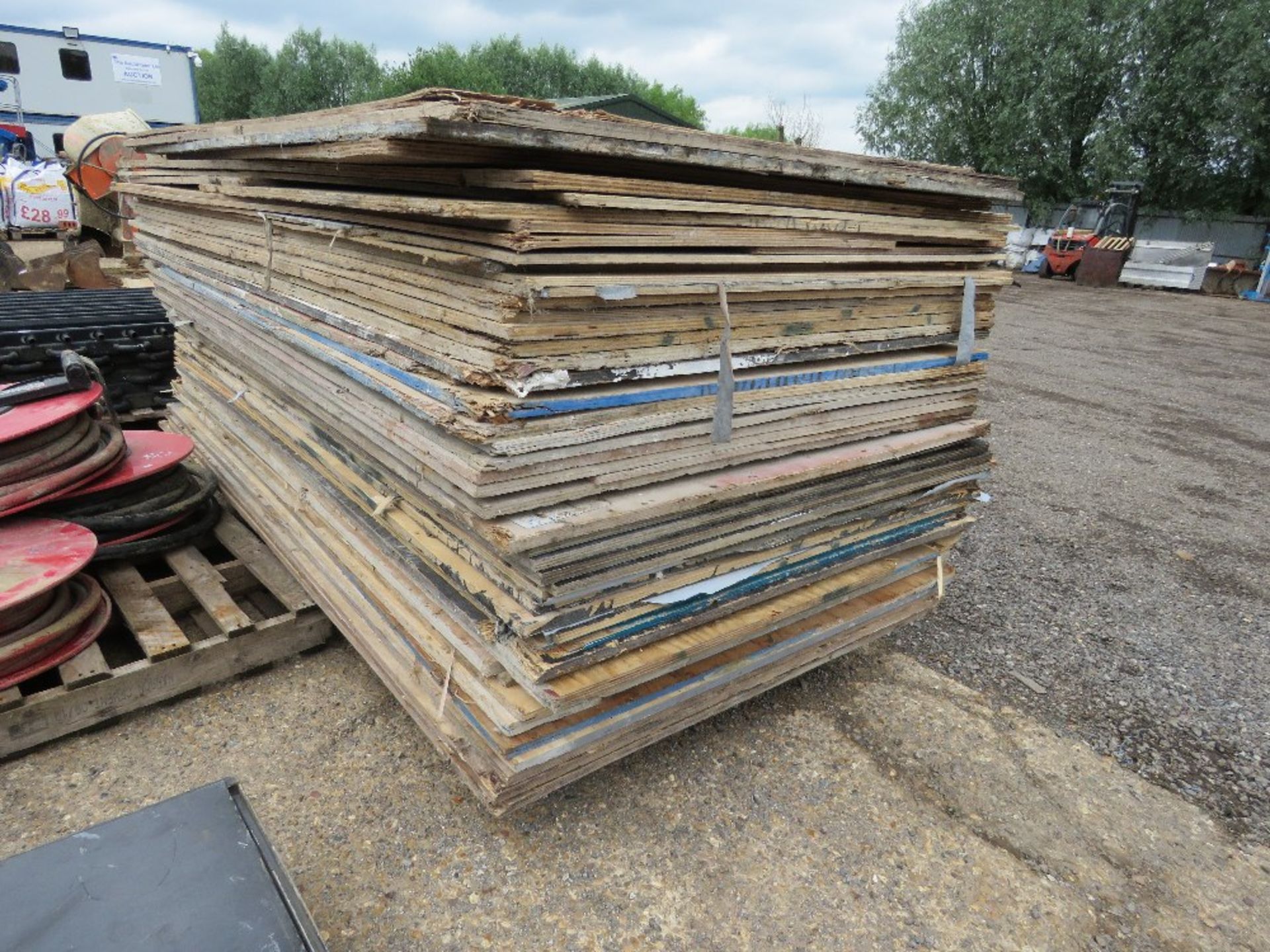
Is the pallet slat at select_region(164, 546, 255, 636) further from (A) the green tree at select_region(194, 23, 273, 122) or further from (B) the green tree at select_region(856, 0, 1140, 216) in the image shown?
(A) the green tree at select_region(194, 23, 273, 122)

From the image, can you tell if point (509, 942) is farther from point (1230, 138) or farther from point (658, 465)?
point (1230, 138)

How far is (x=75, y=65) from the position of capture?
21.0 metres

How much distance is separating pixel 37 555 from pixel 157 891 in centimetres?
170

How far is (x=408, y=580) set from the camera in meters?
2.43

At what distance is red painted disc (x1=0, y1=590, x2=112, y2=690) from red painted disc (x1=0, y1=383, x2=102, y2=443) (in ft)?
2.25

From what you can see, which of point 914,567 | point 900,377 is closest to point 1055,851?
point 914,567

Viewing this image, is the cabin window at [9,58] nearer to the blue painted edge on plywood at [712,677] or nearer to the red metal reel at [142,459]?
the red metal reel at [142,459]

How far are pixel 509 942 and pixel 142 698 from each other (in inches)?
65.2

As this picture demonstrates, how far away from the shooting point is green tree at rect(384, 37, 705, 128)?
39.7 m

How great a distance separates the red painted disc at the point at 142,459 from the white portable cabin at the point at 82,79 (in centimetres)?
2204

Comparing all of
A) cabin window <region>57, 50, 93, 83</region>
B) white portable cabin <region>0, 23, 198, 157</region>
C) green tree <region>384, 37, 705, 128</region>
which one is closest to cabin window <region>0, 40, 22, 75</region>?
white portable cabin <region>0, 23, 198, 157</region>

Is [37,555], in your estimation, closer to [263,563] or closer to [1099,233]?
[263,563]

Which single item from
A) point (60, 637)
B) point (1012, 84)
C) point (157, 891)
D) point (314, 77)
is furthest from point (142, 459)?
point (314, 77)

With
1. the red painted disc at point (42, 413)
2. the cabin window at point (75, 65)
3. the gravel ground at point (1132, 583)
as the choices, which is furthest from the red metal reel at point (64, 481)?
the cabin window at point (75, 65)
